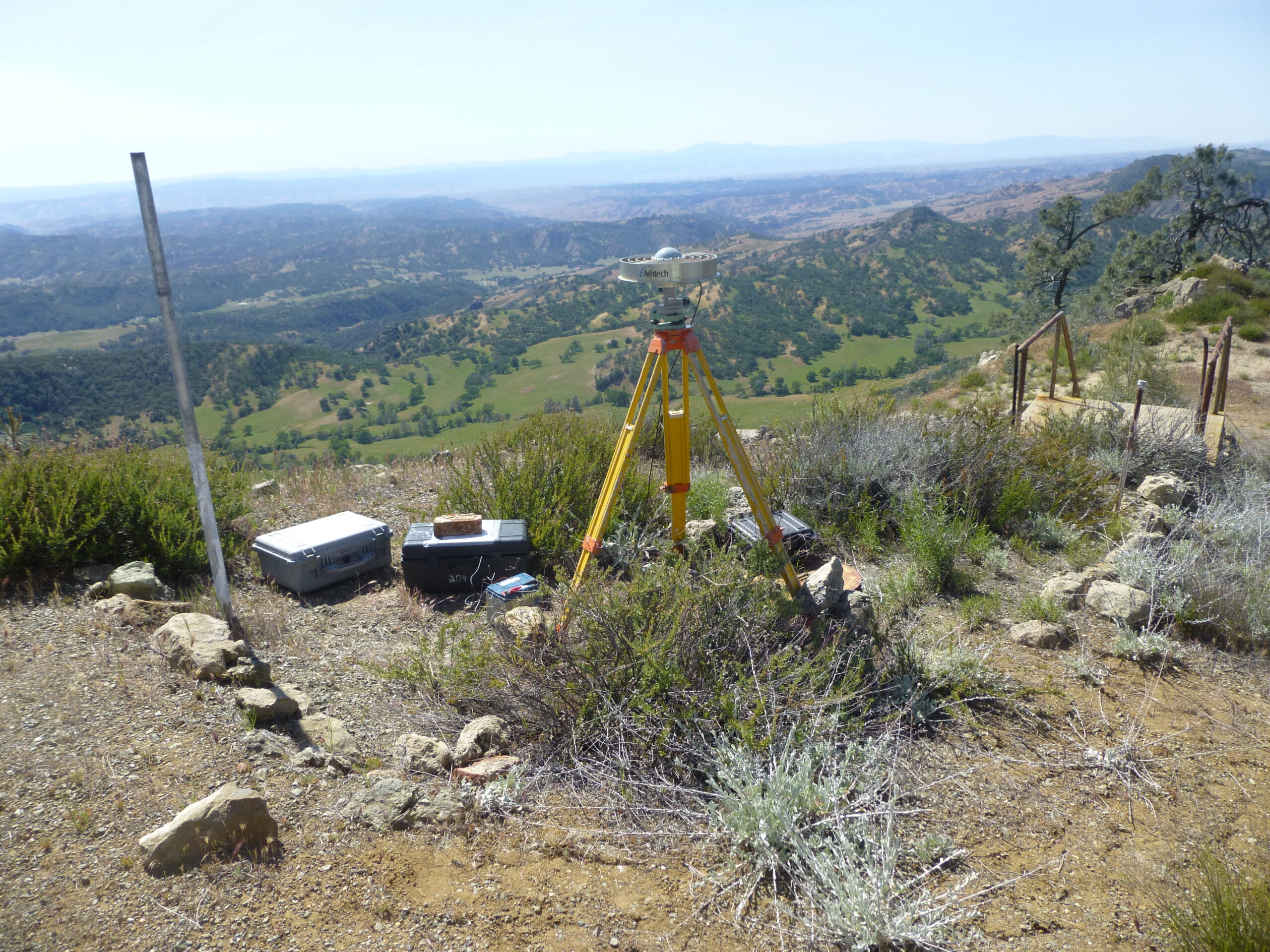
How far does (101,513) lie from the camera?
15.0ft

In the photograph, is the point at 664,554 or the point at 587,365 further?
the point at 587,365

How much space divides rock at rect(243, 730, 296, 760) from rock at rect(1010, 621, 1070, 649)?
3966 millimetres

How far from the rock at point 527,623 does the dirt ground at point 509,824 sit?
1.68ft

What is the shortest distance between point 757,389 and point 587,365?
24.8m

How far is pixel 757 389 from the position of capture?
48.9 metres

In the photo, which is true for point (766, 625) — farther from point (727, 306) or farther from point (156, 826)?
point (727, 306)

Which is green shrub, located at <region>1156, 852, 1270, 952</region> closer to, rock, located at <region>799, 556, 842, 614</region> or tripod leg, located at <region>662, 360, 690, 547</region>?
rock, located at <region>799, 556, 842, 614</region>

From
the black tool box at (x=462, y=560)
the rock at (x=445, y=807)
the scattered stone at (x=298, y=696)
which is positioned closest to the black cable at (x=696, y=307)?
the black tool box at (x=462, y=560)

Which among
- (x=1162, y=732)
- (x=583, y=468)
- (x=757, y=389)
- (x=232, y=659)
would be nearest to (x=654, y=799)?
(x=232, y=659)

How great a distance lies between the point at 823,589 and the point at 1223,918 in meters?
2.26

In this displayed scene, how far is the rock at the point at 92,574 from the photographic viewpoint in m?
4.37

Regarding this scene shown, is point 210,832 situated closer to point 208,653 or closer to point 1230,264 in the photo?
point 208,653

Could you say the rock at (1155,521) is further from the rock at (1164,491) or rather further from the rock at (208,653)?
the rock at (208,653)

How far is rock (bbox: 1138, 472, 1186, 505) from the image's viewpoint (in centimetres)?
598
